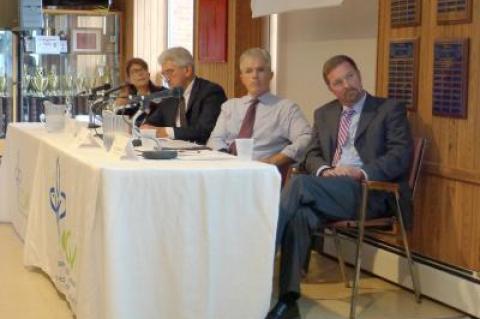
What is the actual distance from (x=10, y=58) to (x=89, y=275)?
18.2ft

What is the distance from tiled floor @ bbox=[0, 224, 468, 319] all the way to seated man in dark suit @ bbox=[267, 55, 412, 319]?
1.11 feet

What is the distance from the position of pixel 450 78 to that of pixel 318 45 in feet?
5.50

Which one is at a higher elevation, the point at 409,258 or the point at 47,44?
the point at 47,44

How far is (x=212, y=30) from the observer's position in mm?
6676

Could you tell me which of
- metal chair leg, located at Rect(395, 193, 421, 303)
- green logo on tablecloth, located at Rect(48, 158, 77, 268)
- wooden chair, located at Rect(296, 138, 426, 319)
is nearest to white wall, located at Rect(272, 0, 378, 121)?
wooden chair, located at Rect(296, 138, 426, 319)

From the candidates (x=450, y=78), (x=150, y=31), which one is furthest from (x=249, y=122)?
(x=150, y=31)

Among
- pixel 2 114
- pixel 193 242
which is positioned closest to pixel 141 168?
pixel 193 242

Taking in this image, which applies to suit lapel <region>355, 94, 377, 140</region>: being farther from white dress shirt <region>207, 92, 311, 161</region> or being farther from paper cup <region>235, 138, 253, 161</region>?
paper cup <region>235, 138, 253, 161</region>

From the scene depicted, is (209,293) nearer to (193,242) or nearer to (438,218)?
(193,242)

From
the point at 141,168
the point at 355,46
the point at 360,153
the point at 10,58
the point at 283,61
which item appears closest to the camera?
the point at 141,168

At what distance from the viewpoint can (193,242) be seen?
11.0ft

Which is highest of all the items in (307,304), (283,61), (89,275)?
(283,61)

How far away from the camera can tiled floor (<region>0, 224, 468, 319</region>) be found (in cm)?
396

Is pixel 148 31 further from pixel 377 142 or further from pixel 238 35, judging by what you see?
pixel 377 142
